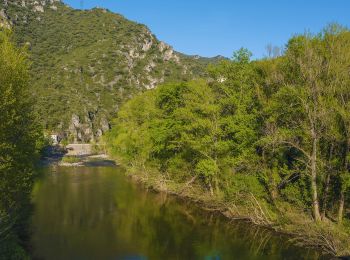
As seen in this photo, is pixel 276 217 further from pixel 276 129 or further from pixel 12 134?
pixel 12 134

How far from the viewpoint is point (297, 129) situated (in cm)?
3962

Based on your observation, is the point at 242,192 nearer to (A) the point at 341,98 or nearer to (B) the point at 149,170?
(A) the point at 341,98

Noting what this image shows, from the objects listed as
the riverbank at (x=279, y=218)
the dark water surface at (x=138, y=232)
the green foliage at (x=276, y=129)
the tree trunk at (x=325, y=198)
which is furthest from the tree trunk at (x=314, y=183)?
the dark water surface at (x=138, y=232)

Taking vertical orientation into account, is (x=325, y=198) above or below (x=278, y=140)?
below

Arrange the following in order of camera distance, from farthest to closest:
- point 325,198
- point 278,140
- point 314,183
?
1. point 278,140
2. point 325,198
3. point 314,183

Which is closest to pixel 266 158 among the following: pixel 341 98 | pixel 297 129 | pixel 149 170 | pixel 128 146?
pixel 297 129

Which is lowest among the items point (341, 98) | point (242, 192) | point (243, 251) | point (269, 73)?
point (243, 251)

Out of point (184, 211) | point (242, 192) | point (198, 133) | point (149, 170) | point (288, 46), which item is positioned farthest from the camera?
point (149, 170)

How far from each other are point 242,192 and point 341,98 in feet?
58.6

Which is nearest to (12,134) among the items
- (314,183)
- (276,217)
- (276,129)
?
(276,129)

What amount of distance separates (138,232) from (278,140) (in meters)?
18.9

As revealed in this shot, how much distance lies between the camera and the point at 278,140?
40.2m

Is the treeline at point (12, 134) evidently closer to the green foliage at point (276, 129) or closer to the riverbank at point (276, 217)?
the green foliage at point (276, 129)

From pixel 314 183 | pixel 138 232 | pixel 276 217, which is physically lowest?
pixel 138 232
